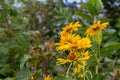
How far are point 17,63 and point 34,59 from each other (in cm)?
57

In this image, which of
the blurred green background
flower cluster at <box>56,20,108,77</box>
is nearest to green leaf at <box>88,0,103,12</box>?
the blurred green background

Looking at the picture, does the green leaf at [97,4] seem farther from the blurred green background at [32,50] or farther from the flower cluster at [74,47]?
the flower cluster at [74,47]

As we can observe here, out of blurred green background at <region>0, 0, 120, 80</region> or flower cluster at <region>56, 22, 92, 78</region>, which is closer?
flower cluster at <region>56, 22, 92, 78</region>

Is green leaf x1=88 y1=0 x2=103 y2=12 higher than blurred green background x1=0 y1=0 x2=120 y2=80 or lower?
higher

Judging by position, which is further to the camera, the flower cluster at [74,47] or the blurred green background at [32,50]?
the blurred green background at [32,50]

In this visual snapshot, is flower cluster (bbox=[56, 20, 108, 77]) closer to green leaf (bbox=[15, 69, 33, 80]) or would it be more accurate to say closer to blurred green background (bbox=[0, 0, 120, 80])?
blurred green background (bbox=[0, 0, 120, 80])

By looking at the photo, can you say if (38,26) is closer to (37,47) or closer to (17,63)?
(17,63)

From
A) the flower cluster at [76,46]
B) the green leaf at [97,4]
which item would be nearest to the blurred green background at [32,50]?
the green leaf at [97,4]

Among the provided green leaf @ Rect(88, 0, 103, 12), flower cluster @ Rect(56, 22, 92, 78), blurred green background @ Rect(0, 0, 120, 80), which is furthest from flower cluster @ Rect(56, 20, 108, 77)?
green leaf @ Rect(88, 0, 103, 12)

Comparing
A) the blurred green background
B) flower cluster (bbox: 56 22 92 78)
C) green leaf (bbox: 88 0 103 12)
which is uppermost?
green leaf (bbox: 88 0 103 12)

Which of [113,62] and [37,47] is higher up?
[37,47]

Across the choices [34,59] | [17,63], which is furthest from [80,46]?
[17,63]

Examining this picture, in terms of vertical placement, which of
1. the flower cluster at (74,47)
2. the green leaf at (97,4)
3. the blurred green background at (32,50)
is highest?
the green leaf at (97,4)

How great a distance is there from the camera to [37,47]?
229cm
